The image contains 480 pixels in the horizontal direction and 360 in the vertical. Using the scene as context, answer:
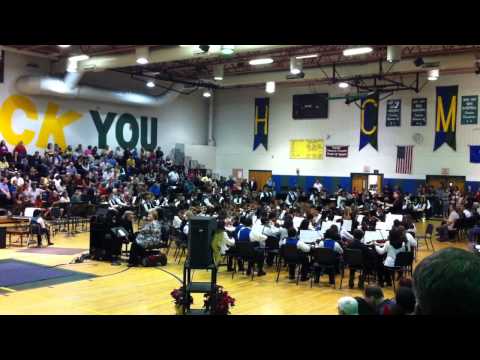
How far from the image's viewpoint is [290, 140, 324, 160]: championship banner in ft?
93.3

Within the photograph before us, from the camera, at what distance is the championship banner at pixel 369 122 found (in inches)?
1040

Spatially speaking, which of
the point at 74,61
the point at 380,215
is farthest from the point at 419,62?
the point at 74,61

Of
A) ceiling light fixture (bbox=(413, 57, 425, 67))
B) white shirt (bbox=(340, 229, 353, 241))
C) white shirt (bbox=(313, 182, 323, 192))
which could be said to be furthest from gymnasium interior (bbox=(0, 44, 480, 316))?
white shirt (bbox=(313, 182, 323, 192))

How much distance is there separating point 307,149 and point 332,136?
175 centimetres

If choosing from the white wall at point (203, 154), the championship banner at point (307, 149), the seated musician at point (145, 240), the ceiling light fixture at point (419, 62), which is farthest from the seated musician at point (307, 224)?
the white wall at point (203, 154)

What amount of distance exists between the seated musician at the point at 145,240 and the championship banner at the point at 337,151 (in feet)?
57.1

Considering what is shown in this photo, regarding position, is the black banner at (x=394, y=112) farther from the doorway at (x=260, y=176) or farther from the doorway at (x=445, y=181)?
the doorway at (x=260, y=176)

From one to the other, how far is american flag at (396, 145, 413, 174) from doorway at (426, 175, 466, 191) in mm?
1161

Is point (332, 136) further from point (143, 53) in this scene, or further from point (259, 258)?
point (259, 258)

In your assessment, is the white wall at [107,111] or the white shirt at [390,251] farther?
the white wall at [107,111]

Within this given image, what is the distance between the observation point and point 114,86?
2680 cm
